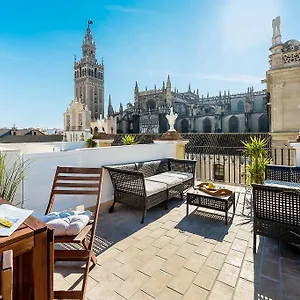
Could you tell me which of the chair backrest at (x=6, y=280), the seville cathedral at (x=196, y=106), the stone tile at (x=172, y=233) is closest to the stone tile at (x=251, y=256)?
the stone tile at (x=172, y=233)

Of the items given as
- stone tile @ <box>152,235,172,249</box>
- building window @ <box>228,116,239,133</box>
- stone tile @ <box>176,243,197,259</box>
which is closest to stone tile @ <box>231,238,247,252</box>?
stone tile @ <box>176,243,197,259</box>

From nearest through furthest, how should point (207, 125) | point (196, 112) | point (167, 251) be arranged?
point (167, 251) → point (207, 125) → point (196, 112)

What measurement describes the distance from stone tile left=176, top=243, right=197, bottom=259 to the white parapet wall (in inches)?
71.8

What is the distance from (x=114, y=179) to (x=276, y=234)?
255 centimetres

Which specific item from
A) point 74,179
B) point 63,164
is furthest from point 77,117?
point 74,179

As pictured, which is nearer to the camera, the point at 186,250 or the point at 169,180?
the point at 186,250

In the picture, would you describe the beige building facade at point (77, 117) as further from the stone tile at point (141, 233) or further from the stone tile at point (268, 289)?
the stone tile at point (268, 289)

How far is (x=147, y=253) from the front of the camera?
2.27 meters

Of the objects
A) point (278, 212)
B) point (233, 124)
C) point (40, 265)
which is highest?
point (233, 124)

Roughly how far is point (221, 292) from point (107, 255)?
1.25m

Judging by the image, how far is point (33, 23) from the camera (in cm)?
735

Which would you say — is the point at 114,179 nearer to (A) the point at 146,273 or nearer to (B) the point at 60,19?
(A) the point at 146,273

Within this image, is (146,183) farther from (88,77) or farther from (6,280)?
(88,77)

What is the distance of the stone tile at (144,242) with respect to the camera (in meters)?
2.42
